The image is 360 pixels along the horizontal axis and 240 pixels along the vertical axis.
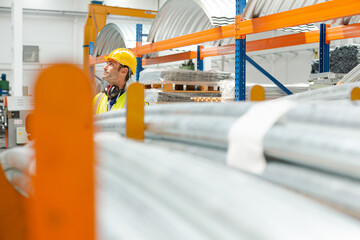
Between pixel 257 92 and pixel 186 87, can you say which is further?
pixel 186 87

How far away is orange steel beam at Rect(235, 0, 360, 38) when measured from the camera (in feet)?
10.4

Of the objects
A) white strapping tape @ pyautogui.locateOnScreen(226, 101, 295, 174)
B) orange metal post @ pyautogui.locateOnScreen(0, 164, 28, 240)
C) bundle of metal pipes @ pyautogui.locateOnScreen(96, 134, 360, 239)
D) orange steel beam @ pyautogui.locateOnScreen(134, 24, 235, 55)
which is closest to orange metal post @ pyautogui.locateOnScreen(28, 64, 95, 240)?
bundle of metal pipes @ pyautogui.locateOnScreen(96, 134, 360, 239)

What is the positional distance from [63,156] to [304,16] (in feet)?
11.2

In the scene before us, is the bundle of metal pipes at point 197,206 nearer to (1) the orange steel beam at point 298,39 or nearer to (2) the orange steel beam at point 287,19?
(2) the orange steel beam at point 287,19

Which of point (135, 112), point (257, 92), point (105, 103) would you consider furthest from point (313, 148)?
point (105, 103)

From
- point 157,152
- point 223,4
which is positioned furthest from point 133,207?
point 223,4

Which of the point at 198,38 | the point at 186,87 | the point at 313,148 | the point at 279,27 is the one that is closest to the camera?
the point at 313,148

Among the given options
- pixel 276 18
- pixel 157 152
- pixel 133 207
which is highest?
pixel 276 18

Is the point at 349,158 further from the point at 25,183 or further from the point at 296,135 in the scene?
the point at 25,183

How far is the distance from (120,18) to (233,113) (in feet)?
66.3

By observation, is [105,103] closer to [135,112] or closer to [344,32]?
[135,112]

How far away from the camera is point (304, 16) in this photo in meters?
3.52

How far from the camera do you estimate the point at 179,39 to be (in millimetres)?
5512

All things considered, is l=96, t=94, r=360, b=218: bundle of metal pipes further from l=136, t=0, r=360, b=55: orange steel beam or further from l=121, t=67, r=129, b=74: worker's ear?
l=121, t=67, r=129, b=74: worker's ear
